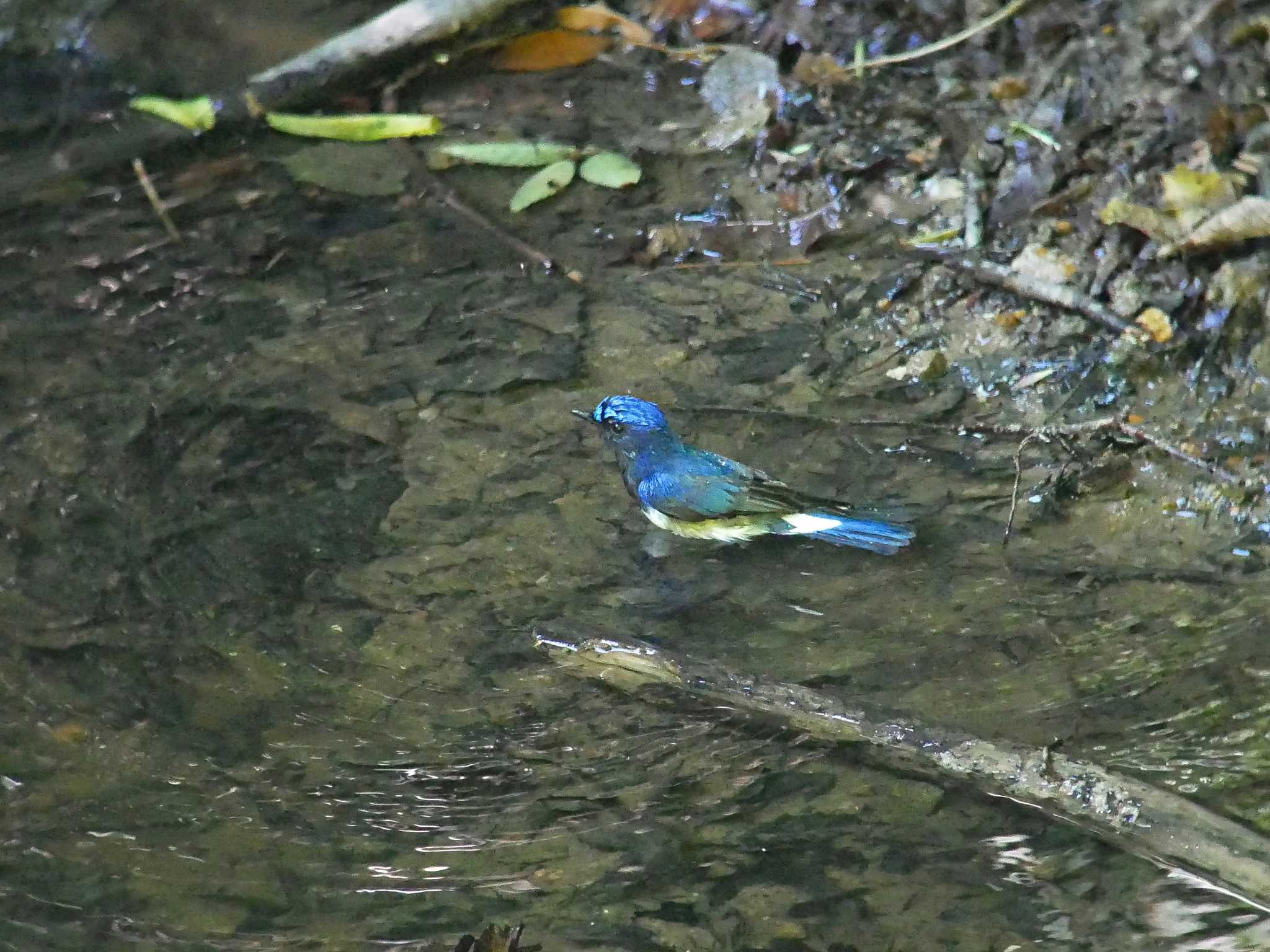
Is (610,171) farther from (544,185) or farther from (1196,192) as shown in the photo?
(1196,192)

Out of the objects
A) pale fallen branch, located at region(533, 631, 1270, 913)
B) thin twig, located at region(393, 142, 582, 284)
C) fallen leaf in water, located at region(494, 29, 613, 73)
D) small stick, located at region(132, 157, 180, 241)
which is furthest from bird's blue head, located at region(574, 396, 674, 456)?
fallen leaf in water, located at region(494, 29, 613, 73)

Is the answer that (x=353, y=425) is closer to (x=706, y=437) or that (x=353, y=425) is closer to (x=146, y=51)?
(x=706, y=437)

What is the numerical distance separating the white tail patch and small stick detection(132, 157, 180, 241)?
3.56m

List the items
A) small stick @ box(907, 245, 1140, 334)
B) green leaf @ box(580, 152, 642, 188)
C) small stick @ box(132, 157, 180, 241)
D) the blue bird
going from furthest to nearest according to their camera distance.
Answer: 1. green leaf @ box(580, 152, 642, 188)
2. small stick @ box(132, 157, 180, 241)
3. small stick @ box(907, 245, 1140, 334)
4. the blue bird

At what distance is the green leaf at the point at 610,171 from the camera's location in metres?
6.88

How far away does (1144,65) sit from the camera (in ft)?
21.2

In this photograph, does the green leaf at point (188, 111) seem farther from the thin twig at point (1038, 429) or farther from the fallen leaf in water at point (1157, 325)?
the fallen leaf in water at point (1157, 325)

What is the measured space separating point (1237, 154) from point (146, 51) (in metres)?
6.11

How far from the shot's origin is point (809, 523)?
16.1ft

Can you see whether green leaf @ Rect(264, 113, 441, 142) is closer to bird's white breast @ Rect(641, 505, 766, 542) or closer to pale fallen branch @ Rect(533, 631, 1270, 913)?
bird's white breast @ Rect(641, 505, 766, 542)

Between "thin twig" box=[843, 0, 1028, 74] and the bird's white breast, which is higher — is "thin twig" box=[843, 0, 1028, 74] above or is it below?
above

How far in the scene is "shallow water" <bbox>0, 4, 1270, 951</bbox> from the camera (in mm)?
3588

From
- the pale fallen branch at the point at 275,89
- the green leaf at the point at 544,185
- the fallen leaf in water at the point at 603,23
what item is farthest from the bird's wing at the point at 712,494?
the fallen leaf in water at the point at 603,23

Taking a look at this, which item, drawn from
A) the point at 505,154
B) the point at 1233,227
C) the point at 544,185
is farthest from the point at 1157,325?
the point at 505,154
